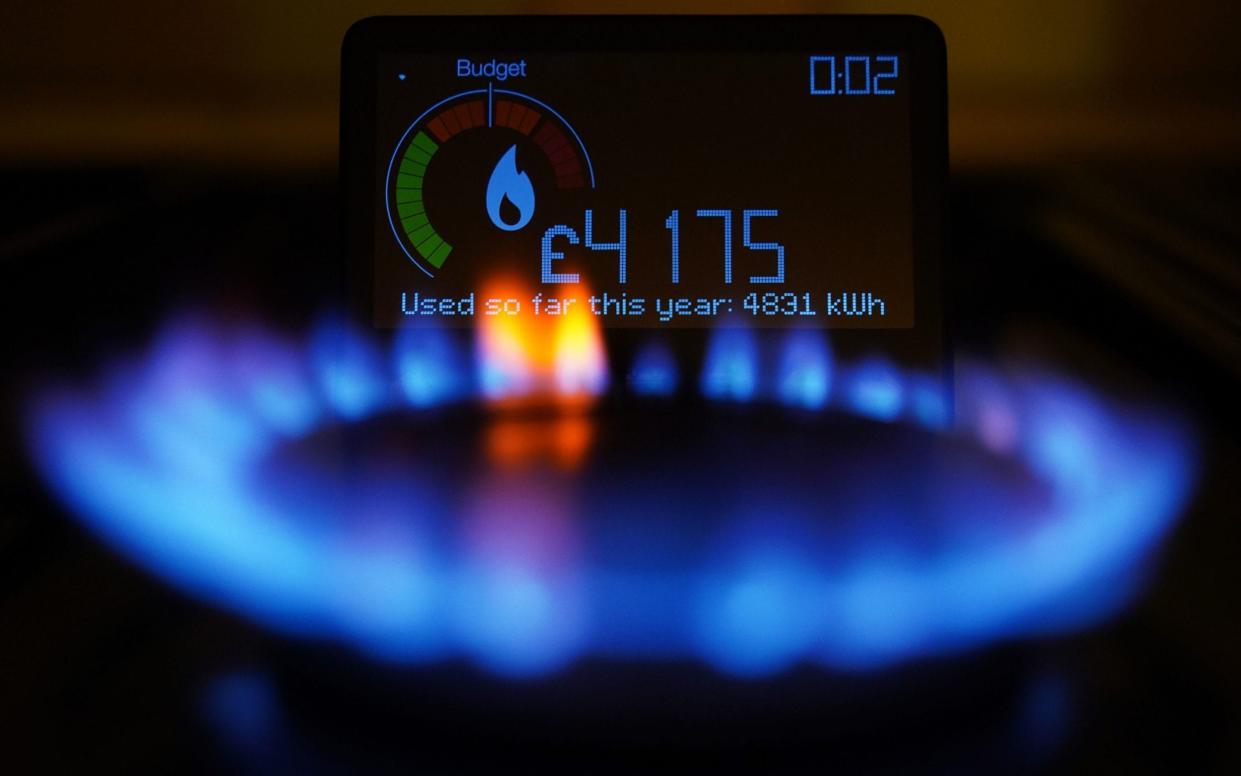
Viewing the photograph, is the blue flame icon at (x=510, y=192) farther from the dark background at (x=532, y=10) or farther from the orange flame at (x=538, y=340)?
the dark background at (x=532, y=10)

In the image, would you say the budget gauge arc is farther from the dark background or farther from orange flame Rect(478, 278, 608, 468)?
the dark background

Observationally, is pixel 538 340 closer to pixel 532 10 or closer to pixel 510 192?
pixel 510 192

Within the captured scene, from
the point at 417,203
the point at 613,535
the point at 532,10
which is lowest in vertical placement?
the point at 613,535

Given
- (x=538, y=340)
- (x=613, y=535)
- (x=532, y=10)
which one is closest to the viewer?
(x=613, y=535)

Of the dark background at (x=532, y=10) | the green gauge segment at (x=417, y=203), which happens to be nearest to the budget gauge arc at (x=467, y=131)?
the green gauge segment at (x=417, y=203)

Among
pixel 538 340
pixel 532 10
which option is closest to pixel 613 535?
pixel 538 340

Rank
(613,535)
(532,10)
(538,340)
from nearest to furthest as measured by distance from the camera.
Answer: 1. (613,535)
2. (538,340)
3. (532,10)

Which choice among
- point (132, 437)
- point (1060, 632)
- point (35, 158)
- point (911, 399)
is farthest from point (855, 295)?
point (35, 158)
